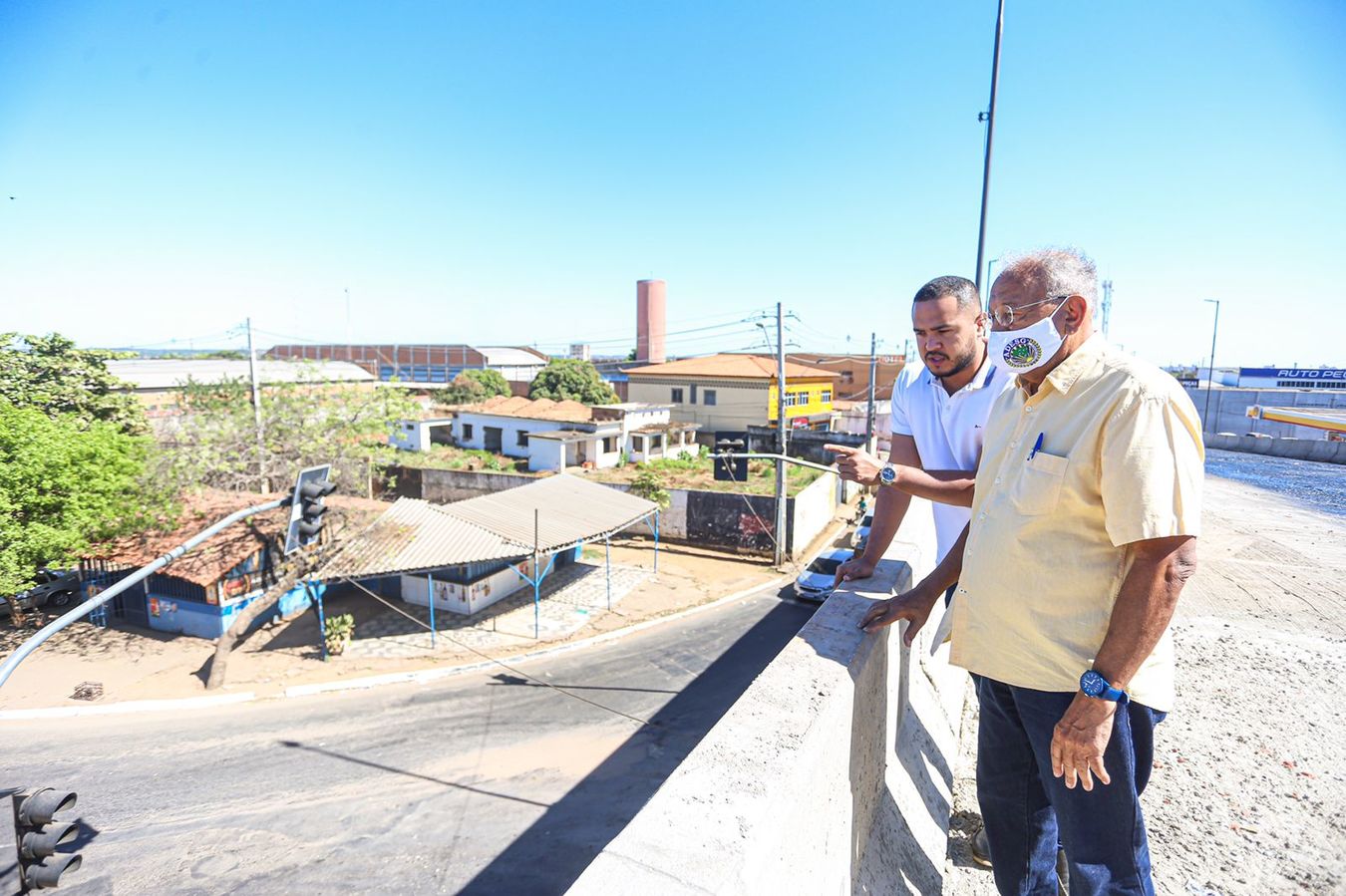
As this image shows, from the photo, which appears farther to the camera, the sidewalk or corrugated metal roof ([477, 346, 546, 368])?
corrugated metal roof ([477, 346, 546, 368])

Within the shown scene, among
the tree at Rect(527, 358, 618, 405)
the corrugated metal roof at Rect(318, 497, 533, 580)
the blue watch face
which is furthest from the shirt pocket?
the tree at Rect(527, 358, 618, 405)

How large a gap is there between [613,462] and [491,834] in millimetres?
24107

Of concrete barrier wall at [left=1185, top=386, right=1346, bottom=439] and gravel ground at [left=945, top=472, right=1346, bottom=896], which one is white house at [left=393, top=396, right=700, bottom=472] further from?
concrete barrier wall at [left=1185, top=386, right=1346, bottom=439]

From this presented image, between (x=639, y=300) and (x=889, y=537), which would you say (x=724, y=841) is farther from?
(x=639, y=300)

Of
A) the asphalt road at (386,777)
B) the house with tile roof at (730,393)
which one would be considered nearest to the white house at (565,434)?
the house with tile roof at (730,393)

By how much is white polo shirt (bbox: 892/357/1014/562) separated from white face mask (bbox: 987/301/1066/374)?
94cm

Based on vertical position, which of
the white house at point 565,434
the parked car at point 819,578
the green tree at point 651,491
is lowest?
the parked car at point 819,578

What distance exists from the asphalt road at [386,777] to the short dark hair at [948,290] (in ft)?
26.2

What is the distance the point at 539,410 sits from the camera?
112 ft

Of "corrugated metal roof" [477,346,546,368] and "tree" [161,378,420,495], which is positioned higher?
"corrugated metal roof" [477,346,546,368]

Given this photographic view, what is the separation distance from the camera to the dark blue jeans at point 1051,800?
6.31 ft

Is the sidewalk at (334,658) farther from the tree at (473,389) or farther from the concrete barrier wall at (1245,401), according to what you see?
the concrete barrier wall at (1245,401)

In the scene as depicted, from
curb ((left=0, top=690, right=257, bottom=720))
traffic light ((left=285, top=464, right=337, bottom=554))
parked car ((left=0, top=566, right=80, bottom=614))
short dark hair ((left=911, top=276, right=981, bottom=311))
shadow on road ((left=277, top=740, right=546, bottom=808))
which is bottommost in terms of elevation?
curb ((left=0, top=690, right=257, bottom=720))

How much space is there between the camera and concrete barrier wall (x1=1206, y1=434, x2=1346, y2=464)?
22719 millimetres
